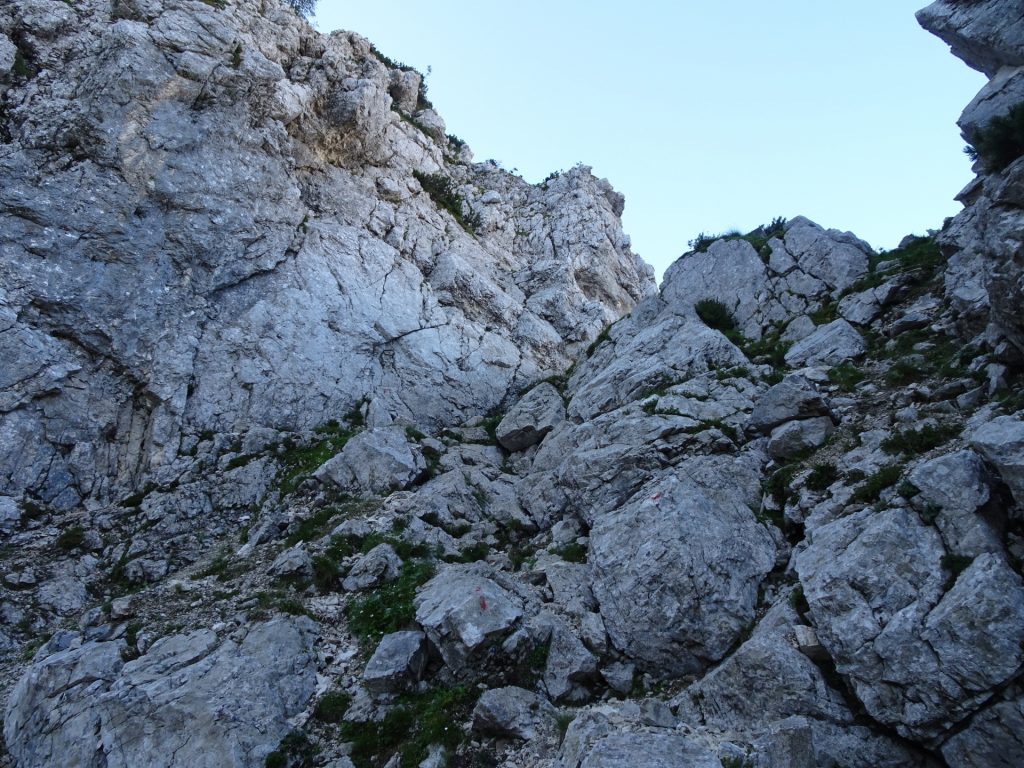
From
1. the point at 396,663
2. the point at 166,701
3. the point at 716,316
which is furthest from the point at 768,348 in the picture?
the point at 166,701

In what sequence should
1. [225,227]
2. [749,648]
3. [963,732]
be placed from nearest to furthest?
[963,732]
[749,648]
[225,227]

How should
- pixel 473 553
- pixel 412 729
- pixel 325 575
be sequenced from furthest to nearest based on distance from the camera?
pixel 473 553, pixel 325 575, pixel 412 729

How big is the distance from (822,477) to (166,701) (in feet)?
46.3

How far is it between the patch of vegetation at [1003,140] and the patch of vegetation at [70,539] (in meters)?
25.7

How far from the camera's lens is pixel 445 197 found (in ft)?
118

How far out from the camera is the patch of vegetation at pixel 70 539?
17375 millimetres

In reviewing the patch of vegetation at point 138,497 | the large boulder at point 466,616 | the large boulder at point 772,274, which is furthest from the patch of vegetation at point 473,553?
the large boulder at point 772,274

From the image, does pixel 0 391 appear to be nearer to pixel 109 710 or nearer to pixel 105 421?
pixel 105 421

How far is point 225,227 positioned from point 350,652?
1868 cm

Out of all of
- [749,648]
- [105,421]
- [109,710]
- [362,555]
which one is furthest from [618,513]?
[105,421]

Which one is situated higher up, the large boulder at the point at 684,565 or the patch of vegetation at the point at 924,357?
the patch of vegetation at the point at 924,357

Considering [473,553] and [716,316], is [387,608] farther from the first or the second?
[716,316]

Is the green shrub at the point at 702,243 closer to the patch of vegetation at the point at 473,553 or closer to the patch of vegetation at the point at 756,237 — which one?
the patch of vegetation at the point at 756,237

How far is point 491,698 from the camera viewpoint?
1139cm
